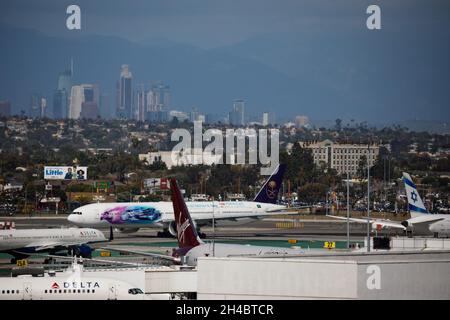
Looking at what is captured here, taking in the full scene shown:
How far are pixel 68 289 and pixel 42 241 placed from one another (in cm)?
3977

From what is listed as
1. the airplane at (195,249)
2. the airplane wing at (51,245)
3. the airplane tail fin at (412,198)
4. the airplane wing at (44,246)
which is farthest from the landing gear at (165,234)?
the airplane at (195,249)

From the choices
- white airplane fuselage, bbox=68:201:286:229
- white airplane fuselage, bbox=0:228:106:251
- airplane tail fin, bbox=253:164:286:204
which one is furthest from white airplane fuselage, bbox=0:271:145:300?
airplane tail fin, bbox=253:164:286:204

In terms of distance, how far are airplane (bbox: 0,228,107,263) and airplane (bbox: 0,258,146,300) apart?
1474 inches

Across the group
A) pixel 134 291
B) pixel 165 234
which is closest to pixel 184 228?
pixel 134 291

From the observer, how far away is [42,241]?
94688 mm

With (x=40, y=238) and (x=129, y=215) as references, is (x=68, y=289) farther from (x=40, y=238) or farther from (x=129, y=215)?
(x=129, y=215)

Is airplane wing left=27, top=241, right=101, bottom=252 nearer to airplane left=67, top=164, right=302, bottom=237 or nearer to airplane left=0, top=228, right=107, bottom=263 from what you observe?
airplane left=0, top=228, right=107, bottom=263

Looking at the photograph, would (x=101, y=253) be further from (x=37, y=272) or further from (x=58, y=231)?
(x=37, y=272)

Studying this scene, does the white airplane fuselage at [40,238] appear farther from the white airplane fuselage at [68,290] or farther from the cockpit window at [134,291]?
the cockpit window at [134,291]

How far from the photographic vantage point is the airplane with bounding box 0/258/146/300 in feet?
181

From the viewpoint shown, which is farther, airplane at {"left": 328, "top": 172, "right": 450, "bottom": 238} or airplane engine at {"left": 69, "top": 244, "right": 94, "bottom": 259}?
airplane at {"left": 328, "top": 172, "right": 450, "bottom": 238}
